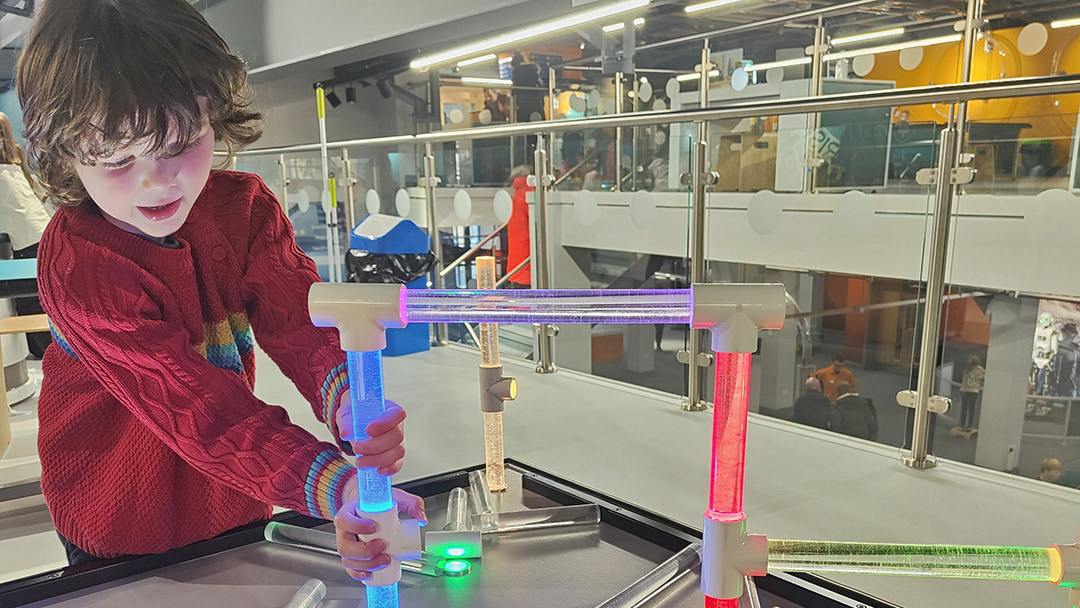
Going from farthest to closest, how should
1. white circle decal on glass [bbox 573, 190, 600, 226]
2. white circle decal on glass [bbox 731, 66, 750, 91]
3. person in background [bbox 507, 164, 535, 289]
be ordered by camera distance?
white circle decal on glass [bbox 731, 66, 750, 91] → person in background [bbox 507, 164, 535, 289] → white circle decal on glass [bbox 573, 190, 600, 226]

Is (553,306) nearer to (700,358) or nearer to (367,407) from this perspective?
(367,407)

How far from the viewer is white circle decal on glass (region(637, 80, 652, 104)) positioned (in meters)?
4.79

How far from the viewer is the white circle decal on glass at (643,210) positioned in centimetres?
258

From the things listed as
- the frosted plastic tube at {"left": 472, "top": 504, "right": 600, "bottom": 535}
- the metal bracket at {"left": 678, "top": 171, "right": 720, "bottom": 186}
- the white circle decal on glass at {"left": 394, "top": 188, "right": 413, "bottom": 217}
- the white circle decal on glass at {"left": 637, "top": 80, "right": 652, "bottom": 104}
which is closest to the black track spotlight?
the white circle decal on glass at {"left": 637, "top": 80, "right": 652, "bottom": 104}

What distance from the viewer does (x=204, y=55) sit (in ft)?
2.47

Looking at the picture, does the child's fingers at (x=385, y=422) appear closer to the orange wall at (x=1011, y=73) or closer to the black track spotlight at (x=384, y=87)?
the orange wall at (x=1011, y=73)

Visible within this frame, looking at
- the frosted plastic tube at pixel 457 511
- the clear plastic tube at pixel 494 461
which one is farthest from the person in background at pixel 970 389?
the frosted plastic tube at pixel 457 511

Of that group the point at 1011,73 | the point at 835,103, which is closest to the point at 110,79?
the point at 835,103

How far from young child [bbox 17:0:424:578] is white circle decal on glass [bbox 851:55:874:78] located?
12.5 feet

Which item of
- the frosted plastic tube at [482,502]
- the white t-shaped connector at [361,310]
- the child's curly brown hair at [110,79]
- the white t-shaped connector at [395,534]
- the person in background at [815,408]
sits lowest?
the person in background at [815,408]

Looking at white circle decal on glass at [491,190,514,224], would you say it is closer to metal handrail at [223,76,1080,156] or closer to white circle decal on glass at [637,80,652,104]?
metal handrail at [223,76,1080,156]

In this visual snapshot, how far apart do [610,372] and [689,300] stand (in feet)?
8.04

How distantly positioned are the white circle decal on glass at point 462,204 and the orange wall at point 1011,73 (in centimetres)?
A: 185

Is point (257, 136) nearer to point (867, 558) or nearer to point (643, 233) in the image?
point (867, 558)
